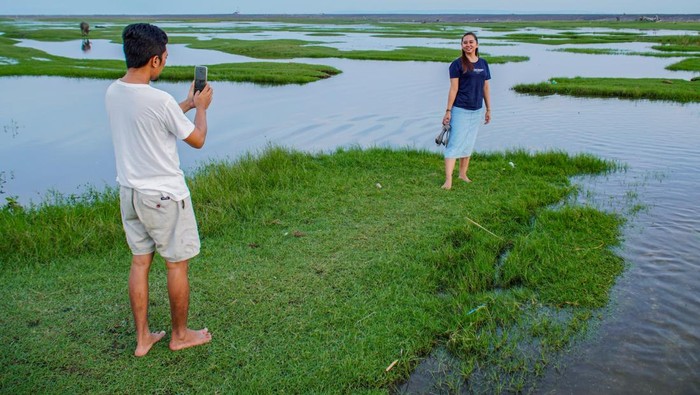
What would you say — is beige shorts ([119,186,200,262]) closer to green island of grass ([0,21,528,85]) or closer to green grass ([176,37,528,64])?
green island of grass ([0,21,528,85])

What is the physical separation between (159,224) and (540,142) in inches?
412

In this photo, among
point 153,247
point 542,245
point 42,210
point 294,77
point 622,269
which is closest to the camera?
point 153,247

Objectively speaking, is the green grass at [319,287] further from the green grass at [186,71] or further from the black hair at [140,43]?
the green grass at [186,71]

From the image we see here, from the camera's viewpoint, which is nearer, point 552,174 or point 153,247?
point 153,247

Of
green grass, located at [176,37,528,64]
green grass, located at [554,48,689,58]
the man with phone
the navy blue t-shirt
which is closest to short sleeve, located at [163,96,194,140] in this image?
the man with phone

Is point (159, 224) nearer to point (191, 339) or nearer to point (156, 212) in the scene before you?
point (156, 212)

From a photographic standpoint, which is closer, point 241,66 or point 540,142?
point 540,142

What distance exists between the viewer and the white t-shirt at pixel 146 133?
3.38m

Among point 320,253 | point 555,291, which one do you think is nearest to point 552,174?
point 555,291

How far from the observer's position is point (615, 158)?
→ 10469 mm

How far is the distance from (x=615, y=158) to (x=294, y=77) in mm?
15537

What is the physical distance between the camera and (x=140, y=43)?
3.39 meters

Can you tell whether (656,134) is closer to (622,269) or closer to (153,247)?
(622,269)

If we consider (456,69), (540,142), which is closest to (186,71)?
(540,142)
